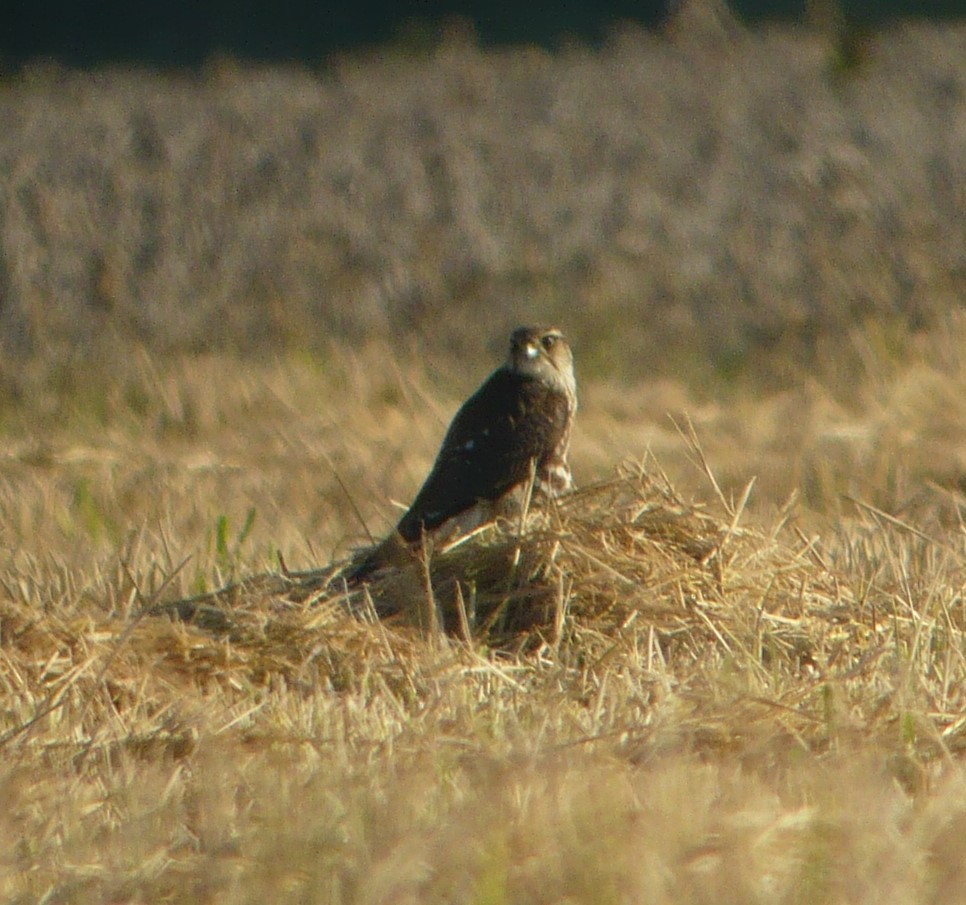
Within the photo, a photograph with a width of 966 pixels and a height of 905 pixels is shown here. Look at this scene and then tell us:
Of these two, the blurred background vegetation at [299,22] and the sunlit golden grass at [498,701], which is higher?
the blurred background vegetation at [299,22]

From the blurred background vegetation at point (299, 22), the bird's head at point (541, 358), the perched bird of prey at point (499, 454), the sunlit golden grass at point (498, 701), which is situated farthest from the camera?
the blurred background vegetation at point (299, 22)

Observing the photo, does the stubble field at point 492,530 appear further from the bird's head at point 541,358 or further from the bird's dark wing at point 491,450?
the bird's head at point 541,358

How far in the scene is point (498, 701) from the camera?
388cm

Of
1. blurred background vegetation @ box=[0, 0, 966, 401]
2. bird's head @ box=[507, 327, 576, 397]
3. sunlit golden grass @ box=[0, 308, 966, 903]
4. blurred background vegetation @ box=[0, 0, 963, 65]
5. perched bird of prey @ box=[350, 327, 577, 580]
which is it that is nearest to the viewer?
sunlit golden grass @ box=[0, 308, 966, 903]

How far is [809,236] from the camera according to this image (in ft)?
39.0

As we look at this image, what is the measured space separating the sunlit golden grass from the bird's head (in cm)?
82

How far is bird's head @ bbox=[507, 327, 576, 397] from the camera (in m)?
6.33

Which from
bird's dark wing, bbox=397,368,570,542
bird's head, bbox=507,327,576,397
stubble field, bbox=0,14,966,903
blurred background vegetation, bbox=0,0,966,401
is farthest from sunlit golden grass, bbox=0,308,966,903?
blurred background vegetation, bbox=0,0,966,401

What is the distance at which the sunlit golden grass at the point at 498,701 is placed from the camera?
2.82m

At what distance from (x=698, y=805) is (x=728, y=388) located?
7.31 m

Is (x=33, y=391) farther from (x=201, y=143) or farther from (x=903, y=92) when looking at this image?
(x=903, y=92)

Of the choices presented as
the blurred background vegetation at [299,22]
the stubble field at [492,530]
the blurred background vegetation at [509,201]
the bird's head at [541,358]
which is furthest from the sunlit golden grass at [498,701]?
the blurred background vegetation at [299,22]

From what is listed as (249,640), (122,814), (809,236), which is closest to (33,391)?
(809,236)

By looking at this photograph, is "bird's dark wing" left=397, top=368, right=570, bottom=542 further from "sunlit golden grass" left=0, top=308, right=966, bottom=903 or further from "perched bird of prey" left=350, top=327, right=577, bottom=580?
"sunlit golden grass" left=0, top=308, right=966, bottom=903
